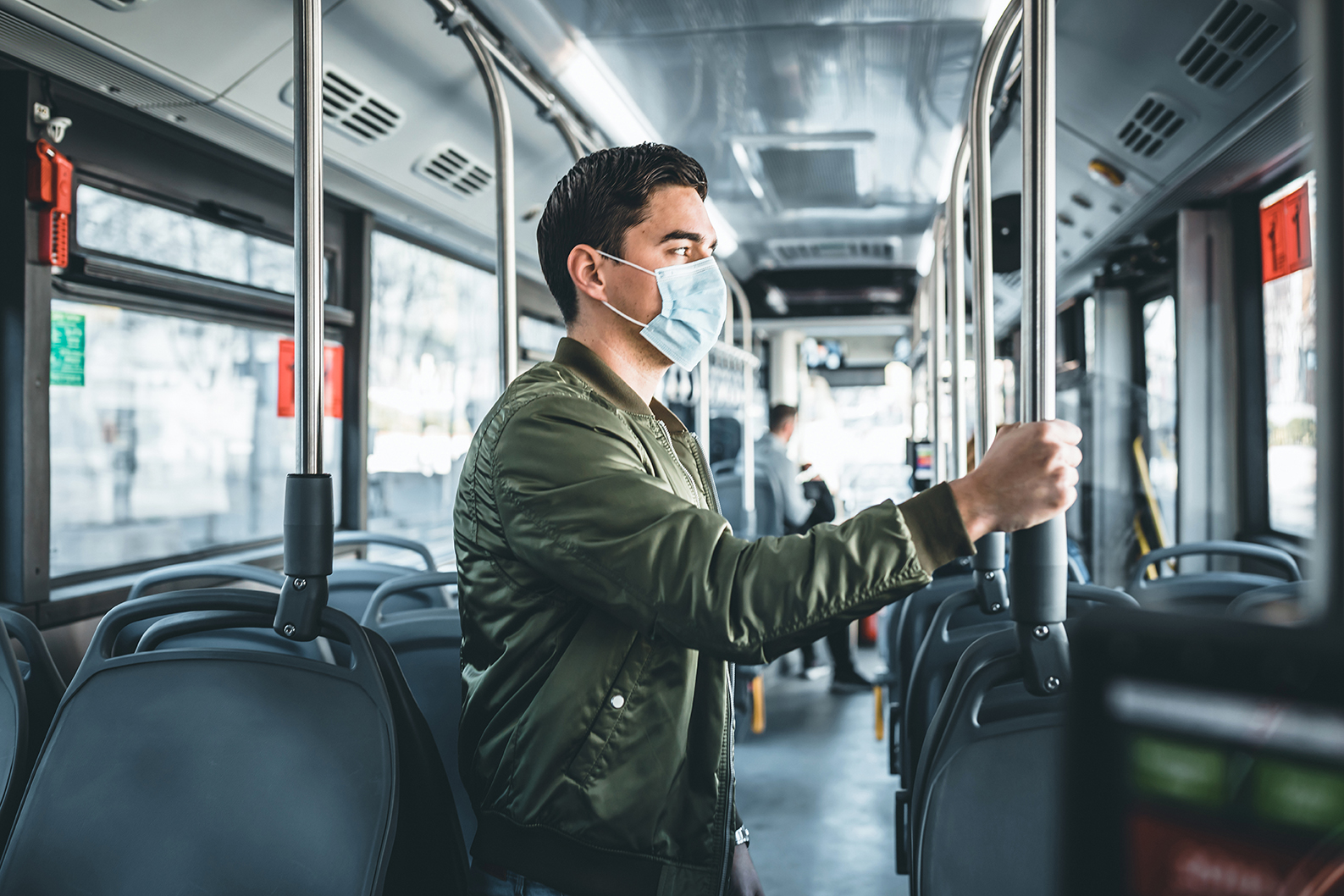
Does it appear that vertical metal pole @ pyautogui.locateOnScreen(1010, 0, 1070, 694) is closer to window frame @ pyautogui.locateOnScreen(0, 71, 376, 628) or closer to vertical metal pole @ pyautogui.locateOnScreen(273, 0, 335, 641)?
vertical metal pole @ pyautogui.locateOnScreen(273, 0, 335, 641)

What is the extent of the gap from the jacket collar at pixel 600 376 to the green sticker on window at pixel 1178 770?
0.91 meters

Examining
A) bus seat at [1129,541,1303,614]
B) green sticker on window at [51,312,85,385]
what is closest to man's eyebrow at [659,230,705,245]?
bus seat at [1129,541,1303,614]

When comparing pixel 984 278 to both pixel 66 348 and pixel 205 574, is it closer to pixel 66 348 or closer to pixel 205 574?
pixel 205 574

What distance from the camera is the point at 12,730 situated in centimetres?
158

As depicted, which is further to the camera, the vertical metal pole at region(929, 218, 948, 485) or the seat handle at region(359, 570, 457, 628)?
the vertical metal pole at region(929, 218, 948, 485)

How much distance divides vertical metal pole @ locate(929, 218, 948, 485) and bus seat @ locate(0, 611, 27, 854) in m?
2.56

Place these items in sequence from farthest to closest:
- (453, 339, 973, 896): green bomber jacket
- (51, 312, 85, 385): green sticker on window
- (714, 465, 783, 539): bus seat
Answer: (714, 465, 783, 539): bus seat
(51, 312, 85, 385): green sticker on window
(453, 339, 973, 896): green bomber jacket

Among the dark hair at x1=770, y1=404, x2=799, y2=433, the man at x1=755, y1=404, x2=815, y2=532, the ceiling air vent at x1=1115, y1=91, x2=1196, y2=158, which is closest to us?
the ceiling air vent at x1=1115, y1=91, x2=1196, y2=158

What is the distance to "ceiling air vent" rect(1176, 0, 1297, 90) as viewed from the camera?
7.62ft

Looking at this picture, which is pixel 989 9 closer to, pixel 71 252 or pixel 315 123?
pixel 315 123

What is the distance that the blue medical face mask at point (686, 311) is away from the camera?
4.51ft

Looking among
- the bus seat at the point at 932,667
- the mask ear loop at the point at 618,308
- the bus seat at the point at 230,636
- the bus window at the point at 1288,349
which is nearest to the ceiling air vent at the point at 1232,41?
the bus window at the point at 1288,349

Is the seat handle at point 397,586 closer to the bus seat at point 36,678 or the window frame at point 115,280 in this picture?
the bus seat at point 36,678

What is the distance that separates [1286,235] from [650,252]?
9.67ft
